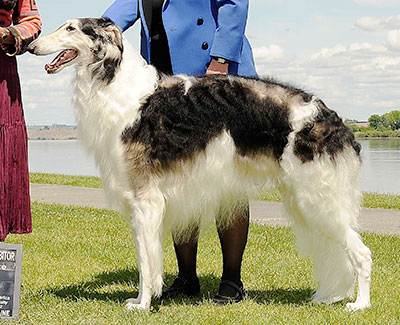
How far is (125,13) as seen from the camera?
4.75m

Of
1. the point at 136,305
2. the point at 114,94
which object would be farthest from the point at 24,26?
the point at 136,305

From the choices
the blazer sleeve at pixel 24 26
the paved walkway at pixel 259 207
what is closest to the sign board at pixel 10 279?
the blazer sleeve at pixel 24 26

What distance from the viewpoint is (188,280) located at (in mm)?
5016

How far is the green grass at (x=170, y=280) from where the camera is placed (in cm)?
428

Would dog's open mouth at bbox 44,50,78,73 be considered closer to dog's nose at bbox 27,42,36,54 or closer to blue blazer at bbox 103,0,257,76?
dog's nose at bbox 27,42,36,54

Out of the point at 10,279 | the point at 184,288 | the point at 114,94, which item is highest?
the point at 114,94

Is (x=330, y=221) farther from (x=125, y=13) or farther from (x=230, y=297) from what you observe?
(x=125, y=13)

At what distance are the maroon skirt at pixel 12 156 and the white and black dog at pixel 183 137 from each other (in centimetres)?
39

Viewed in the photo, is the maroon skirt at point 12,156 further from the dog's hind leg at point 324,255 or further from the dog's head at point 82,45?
the dog's hind leg at point 324,255

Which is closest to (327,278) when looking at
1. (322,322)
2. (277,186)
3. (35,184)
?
(322,322)

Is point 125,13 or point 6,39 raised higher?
point 125,13

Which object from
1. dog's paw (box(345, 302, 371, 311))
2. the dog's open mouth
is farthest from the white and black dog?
dog's paw (box(345, 302, 371, 311))

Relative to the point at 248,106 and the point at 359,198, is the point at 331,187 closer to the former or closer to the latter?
the point at 359,198

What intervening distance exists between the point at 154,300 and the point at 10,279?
4.00 feet
